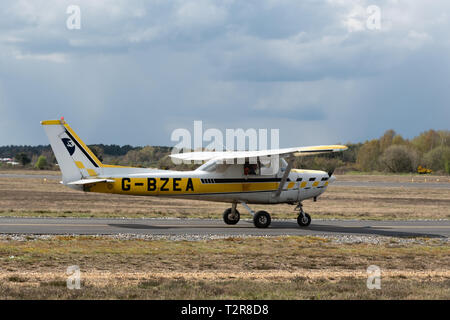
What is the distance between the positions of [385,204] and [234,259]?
30.7 meters

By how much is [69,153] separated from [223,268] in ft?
34.8

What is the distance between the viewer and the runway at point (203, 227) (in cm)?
2331

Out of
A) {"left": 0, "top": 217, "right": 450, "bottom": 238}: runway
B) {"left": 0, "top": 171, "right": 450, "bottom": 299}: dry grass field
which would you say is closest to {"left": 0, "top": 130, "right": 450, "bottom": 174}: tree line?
{"left": 0, "top": 217, "right": 450, "bottom": 238}: runway

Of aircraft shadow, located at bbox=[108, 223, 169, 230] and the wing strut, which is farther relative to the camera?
the wing strut

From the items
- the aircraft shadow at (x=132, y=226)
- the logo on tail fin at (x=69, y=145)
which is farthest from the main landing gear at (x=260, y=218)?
the logo on tail fin at (x=69, y=145)

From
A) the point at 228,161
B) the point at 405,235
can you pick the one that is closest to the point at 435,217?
the point at 405,235

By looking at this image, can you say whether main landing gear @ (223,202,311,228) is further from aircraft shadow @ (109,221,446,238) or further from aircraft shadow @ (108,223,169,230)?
aircraft shadow @ (108,223,169,230)

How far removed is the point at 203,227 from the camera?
84.3 ft

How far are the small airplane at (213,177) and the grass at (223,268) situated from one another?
12.6 feet

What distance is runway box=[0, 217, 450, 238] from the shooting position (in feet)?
76.5

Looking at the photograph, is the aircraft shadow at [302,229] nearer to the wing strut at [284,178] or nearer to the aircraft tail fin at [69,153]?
the wing strut at [284,178]

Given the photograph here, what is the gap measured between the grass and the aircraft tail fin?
156 inches

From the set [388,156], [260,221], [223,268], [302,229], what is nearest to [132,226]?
[260,221]

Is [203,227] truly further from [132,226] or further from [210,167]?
[132,226]
